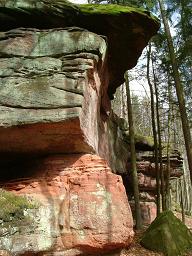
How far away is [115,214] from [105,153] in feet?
14.6

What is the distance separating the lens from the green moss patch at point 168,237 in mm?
10148

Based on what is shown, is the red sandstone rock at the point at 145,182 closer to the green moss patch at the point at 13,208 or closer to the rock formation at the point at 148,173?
the rock formation at the point at 148,173

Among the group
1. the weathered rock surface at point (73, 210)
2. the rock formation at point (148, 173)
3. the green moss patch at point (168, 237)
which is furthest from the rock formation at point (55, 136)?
the rock formation at point (148, 173)

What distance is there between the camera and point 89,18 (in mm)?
8289

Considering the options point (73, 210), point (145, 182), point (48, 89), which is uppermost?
point (48, 89)

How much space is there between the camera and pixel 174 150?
55.8 feet

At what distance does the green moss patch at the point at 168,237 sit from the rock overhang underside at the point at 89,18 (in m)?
5.44

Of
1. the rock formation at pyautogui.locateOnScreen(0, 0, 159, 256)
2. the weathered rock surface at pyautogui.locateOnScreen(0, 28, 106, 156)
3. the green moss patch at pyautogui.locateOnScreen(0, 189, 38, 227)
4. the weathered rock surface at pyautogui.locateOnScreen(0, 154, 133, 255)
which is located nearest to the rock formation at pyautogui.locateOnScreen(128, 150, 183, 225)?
the rock formation at pyautogui.locateOnScreen(0, 0, 159, 256)

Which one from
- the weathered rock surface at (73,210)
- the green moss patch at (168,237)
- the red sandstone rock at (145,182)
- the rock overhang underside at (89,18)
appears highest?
the rock overhang underside at (89,18)

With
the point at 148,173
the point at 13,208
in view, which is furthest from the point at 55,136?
the point at 148,173

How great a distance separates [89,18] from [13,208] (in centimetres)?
467

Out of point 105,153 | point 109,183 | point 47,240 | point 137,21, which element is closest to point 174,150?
point 105,153

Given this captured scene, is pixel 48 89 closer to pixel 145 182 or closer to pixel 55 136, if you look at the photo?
pixel 55 136

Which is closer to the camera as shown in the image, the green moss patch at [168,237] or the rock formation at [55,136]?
the rock formation at [55,136]
